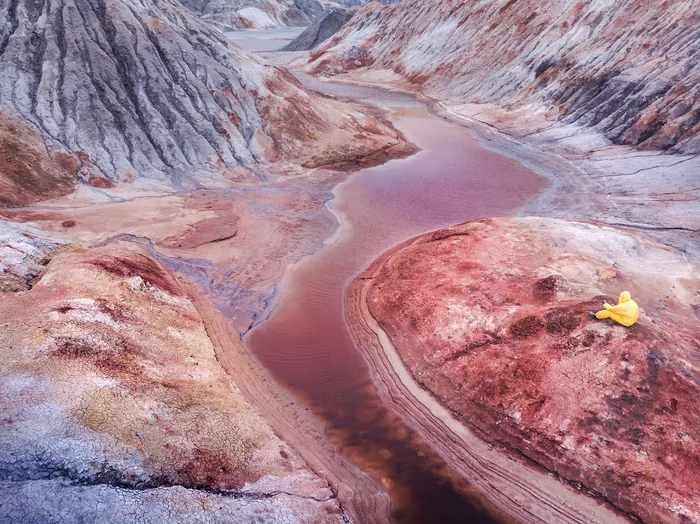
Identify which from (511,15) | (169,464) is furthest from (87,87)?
(511,15)

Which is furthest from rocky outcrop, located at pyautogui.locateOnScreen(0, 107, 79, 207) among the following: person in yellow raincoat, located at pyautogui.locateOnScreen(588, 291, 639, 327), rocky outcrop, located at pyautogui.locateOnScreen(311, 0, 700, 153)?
rocky outcrop, located at pyautogui.locateOnScreen(311, 0, 700, 153)

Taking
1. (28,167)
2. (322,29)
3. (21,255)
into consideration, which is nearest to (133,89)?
(28,167)

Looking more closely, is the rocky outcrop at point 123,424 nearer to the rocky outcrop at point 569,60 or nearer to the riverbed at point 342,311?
the riverbed at point 342,311

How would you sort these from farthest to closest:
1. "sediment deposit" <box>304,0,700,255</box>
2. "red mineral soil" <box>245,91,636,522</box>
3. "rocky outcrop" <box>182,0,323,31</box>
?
"rocky outcrop" <box>182,0,323,31</box> < "sediment deposit" <box>304,0,700,255</box> < "red mineral soil" <box>245,91,636,522</box>

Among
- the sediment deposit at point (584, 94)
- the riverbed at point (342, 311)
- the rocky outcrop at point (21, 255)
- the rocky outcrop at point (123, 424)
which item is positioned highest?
the sediment deposit at point (584, 94)

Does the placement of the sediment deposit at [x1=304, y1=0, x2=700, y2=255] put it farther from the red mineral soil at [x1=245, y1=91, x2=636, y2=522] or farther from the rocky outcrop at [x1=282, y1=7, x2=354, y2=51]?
the rocky outcrop at [x1=282, y1=7, x2=354, y2=51]

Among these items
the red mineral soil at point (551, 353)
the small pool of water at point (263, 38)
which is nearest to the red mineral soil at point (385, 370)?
the red mineral soil at point (551, 353)

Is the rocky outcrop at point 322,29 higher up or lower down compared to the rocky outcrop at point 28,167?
higher up
